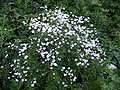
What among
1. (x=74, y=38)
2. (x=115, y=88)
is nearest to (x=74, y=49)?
(x=74, y=38)

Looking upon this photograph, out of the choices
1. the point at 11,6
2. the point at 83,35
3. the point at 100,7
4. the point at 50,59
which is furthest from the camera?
the point at 100,7

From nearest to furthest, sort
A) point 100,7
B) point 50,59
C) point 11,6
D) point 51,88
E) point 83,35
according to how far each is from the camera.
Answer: point 51,88, point 50,59, point 83,35, point 11,6, point 100,7

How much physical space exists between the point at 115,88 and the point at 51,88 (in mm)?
1145

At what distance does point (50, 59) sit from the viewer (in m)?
3.86

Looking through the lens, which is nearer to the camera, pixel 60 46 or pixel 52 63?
pixel 52 63

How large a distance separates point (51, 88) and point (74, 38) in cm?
109

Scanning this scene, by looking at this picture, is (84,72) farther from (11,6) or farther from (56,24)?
(11,6)

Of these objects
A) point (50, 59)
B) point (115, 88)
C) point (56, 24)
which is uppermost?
point (56, 24)

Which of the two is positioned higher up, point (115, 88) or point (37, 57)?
point (37, 57)

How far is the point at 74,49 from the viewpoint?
4.01 meters

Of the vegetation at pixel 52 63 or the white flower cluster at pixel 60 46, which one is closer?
the vegetation at pixel 52 63

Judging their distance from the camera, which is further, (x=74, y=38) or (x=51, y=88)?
(x=74, y=38)

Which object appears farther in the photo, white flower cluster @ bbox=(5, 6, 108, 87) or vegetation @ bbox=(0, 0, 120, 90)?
white flower cluster @ bbox=(5, 6, 108, 87)

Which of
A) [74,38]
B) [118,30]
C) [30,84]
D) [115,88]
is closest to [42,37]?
[74,38]
